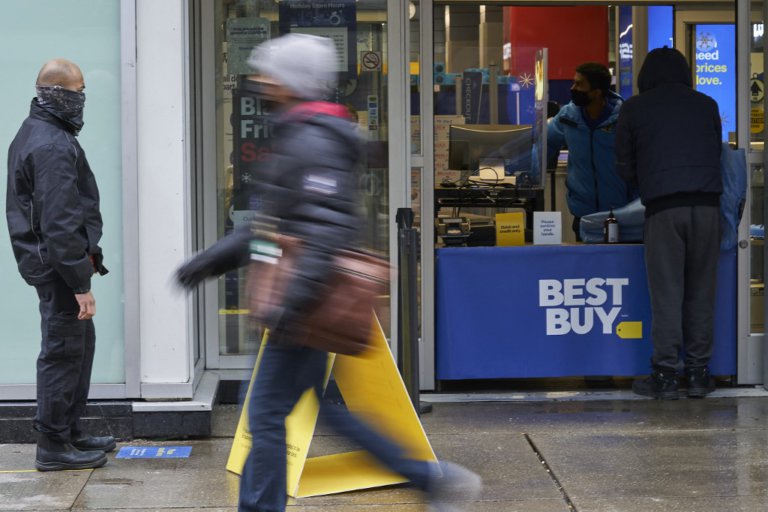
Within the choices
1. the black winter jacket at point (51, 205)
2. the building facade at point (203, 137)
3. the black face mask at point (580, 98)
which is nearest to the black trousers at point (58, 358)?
the black winter jacket at point (51, 205)

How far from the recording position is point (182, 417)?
6.17 metres

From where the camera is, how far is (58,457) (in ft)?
18.5

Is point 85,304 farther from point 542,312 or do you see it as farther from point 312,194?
point 542,312

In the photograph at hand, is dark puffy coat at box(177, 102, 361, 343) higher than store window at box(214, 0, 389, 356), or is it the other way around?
store window at box(214, 0, 389, 356)

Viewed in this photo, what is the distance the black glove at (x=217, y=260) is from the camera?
155 inches

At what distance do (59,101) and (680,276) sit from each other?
360 cm

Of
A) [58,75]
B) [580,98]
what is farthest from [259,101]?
[580,98]

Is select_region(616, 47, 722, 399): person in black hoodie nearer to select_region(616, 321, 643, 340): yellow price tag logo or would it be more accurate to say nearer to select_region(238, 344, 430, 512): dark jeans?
select_region(616, 321, 643, 340): yellow price tag logo

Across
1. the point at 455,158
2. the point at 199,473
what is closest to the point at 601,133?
the point at 455,158

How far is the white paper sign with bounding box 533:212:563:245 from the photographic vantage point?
7340 mm

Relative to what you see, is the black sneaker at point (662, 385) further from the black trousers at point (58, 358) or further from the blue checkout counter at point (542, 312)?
the black trousers at point (58, 358)

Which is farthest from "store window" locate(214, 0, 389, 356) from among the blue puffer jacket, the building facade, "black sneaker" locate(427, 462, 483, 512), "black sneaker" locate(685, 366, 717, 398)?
"black sneaker" locate(427, 462, 483, 512)

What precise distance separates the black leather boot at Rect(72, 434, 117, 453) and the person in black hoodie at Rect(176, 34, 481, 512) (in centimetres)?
203

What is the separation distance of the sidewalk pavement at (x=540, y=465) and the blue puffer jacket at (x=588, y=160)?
1537mm
